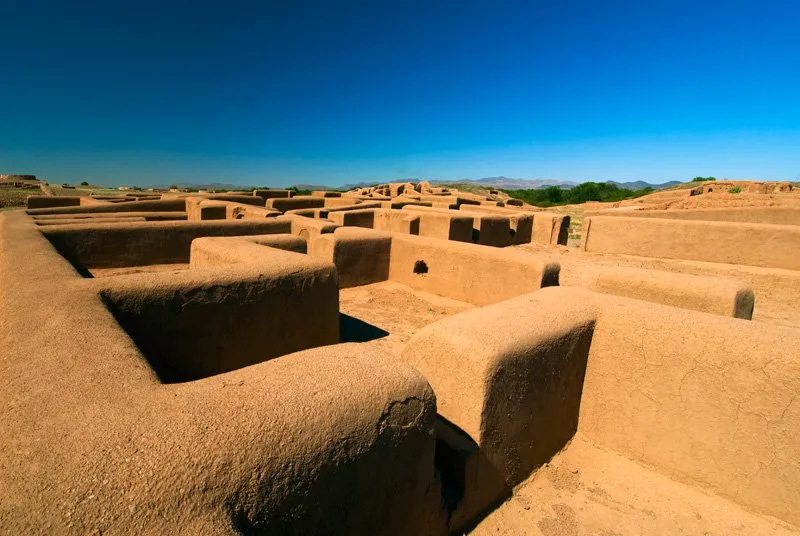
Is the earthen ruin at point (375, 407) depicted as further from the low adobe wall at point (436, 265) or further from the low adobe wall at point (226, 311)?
the low adobe wall at point (436, 265)

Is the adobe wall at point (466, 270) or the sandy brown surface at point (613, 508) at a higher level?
the adobe wall at point (466, 270)

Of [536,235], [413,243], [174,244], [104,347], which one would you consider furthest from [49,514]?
[536,235]

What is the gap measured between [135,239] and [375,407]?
23.7 feet

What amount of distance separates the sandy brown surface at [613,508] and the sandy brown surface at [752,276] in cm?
334

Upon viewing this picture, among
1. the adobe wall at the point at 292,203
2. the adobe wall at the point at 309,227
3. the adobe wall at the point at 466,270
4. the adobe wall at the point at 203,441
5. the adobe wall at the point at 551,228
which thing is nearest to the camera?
the adobe wall at the point at 203,441

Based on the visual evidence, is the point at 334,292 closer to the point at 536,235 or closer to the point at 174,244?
the point at 174,244

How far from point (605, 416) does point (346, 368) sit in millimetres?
2503

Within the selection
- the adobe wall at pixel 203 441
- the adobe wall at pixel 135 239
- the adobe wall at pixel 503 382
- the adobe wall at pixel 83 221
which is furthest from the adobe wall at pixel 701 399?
the adobe wall at pixel 83 221

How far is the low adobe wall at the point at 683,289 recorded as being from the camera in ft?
13.2

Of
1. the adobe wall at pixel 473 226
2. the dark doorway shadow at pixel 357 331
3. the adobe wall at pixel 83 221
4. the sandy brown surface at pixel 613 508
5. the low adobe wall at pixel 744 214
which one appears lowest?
the sandy brown surface at pixel 613 508

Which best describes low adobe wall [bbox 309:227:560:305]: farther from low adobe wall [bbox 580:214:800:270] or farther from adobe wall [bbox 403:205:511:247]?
low adobe wall [bbox 580:214:800:270]

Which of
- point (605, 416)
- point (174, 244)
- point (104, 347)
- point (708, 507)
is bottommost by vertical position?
point (708, 507)

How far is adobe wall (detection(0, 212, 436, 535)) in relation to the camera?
1.33m

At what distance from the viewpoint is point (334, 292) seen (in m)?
4.65
